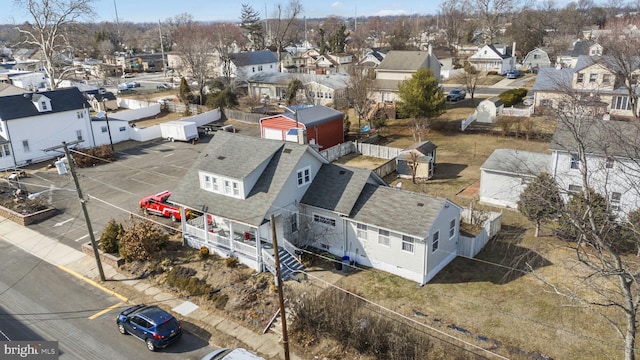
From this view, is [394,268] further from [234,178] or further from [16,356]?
[16,356]

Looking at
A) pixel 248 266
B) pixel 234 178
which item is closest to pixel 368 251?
pixel 248 266

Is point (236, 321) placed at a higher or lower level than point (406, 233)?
lower

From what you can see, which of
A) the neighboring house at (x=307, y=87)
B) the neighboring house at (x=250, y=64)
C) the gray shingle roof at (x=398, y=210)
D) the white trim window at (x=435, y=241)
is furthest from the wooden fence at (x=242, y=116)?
the white trim window at (x=435, y=241)

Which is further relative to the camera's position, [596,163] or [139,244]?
[596,163]

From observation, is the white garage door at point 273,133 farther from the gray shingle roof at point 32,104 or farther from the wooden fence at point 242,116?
the gray shingle roof at point 32,104

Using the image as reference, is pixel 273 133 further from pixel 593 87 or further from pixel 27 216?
pixel 593 87

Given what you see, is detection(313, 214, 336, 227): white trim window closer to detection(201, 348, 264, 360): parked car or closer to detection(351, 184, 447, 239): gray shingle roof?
detection(351, 184, 447, 239): gray shingle roof

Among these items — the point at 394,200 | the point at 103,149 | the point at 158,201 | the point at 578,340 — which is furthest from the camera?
the point at 103,149

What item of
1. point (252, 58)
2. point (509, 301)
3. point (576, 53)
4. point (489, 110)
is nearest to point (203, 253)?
point (509, 301)
